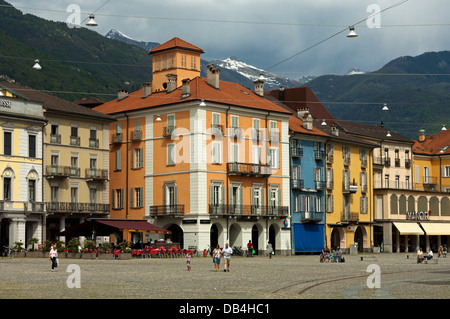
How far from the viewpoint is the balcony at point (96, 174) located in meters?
79.6

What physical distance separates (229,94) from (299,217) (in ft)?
43.6

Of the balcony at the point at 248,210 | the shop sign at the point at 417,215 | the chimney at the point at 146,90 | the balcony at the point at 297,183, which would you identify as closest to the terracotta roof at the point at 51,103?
the chimney at the point at 146,90

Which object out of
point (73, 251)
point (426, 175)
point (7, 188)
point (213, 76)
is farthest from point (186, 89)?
point (426, 175)

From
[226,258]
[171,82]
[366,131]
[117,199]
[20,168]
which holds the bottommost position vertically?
[226,258]

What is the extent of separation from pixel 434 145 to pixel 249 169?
4611cm

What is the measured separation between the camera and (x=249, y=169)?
81750mm

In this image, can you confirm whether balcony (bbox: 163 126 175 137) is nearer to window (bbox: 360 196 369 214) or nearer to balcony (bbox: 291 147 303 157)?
balcony (bbox: 291 147 303 157)

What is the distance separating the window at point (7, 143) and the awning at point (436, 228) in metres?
50.1

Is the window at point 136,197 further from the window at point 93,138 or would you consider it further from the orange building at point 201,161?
the window at point 93,138

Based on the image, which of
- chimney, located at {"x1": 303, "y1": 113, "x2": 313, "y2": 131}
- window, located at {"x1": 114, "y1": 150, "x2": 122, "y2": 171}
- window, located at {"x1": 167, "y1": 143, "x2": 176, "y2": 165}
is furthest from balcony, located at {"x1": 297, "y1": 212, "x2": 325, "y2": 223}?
window, located at {"x1": 114, "y1": 150, "x2": 122, "y2": 171}

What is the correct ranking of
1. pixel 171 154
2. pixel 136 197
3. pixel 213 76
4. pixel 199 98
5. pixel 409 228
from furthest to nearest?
pixel 409 228
pixel 213 76
pixel 136 197
pixel 171 154
pixel 199 98

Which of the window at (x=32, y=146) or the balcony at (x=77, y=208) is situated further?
the balcony at (x=77, y=208)

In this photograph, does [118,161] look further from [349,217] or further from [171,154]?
[349,217]
